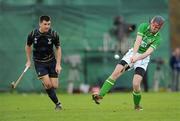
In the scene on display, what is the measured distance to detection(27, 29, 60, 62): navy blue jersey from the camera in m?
18.2

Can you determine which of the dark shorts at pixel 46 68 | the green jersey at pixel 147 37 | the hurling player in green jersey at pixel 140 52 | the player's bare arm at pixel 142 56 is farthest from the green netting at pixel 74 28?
the player's bare arm at pixel 142 56

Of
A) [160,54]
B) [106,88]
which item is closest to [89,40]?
[160,54]

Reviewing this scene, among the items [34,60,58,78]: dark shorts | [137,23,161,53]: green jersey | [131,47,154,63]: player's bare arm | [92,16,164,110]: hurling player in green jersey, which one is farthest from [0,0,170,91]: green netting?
[131,47,154,63]: player's bare arm

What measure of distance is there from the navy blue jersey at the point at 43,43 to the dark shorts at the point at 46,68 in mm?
107

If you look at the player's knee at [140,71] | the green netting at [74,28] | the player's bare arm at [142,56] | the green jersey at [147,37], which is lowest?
the green netting at [74,28]

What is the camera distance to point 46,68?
18328 millimetres

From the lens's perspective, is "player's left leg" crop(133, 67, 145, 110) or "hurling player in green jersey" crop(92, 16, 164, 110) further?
"player's left leg" crop(133, 67, 145, 110)

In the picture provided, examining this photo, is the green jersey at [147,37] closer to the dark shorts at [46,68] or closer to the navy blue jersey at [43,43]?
the navy blue jersey at [43,43]

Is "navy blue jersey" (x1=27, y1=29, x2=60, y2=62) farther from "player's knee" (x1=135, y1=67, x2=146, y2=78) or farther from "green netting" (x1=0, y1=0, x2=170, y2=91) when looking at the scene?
"green netting" (x1=0, y1=0, x2=170, y2=91)

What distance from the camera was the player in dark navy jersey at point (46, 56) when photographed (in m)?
18.1

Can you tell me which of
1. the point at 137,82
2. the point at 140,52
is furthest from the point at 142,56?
the point at 137,82

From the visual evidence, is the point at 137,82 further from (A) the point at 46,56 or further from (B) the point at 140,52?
(A) the point at 46,56

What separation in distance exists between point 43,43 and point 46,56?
0.35 m

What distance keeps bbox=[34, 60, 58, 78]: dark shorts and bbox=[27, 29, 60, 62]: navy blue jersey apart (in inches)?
4.2
